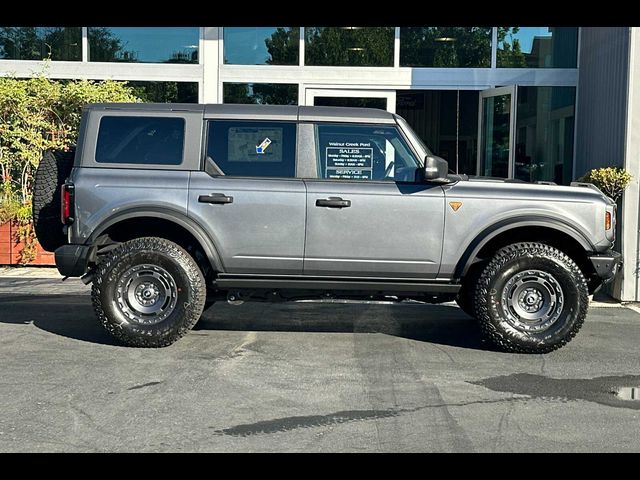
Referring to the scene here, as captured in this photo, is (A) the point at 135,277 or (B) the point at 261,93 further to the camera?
(B) the point at 261,93

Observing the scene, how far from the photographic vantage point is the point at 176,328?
632cm

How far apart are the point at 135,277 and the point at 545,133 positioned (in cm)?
837

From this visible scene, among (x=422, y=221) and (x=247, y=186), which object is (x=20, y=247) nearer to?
(x=247, y=186)

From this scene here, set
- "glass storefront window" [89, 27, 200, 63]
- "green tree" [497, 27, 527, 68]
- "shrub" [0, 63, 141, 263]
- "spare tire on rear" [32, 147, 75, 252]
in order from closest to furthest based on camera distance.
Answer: "spare tire on rear" [32, 147, 75, 252] < "shrub" [0, 63, 141, 263] < "green tree" [497, 27, 527, 68] < "glass storefront window" [89, 27, 200, 63]

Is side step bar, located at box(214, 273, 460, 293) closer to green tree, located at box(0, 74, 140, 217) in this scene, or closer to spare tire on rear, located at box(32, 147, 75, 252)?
spare tire on rear, located at box(32, 147, 75, 252)

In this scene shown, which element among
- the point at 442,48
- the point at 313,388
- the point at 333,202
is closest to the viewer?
the point at 313,388

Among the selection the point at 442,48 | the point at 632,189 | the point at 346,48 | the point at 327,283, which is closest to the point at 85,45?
the point at 346,48

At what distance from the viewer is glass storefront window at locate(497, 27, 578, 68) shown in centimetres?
1220

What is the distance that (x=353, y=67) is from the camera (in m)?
12.5

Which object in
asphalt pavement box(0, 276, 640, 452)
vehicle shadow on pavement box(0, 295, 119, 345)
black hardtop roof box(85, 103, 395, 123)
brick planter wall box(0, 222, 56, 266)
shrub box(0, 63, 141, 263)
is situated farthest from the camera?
shrub box(0, 63, 141, 263)

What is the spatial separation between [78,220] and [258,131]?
1666 millimetres

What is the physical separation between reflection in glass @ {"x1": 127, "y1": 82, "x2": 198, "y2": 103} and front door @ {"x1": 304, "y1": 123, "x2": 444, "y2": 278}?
22.5 ft

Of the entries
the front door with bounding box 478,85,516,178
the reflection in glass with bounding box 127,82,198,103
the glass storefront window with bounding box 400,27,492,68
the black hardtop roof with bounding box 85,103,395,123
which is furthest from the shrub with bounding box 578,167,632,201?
the reflection in glass with bounding box 127,82,198,103

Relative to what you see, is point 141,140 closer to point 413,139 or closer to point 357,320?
point 413,139
